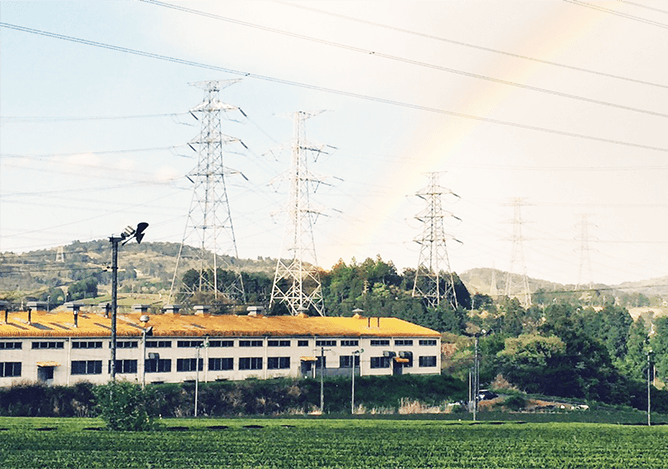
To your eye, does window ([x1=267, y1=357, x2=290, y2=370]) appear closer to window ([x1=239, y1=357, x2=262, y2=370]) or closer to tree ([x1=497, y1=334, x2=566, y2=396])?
window ([x1=239, y1=357, x2=262, y2=370])

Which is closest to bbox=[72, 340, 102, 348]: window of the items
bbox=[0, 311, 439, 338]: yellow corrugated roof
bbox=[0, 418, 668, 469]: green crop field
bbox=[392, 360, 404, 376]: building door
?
bbox=[0, 311, 439, 338]: yellow corrugated roof

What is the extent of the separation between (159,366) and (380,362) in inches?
1298

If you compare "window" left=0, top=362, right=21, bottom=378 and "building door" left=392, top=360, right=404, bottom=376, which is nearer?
"window" left=0, top=362, right=21, bottom=378

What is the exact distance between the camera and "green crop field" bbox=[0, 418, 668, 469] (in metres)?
48.6

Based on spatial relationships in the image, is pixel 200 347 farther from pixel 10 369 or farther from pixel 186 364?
pixel 10 369

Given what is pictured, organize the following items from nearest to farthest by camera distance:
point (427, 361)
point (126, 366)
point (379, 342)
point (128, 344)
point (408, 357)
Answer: point (126, 366) < point (128, 344) < point (379, 342) < point (408, 357) < point (427, 361)

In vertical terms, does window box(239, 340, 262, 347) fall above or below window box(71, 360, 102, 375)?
above

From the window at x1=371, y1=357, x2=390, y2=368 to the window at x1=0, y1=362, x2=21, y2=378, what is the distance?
47.3m

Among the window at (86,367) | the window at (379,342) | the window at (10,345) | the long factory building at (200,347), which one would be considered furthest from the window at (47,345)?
the window at (379,342)

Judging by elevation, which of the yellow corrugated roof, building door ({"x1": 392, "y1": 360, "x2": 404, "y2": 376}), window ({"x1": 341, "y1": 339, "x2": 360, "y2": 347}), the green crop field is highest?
the yellow corrugated roof

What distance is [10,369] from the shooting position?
295 feet

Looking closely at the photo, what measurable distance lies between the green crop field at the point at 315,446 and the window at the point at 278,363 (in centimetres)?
3624

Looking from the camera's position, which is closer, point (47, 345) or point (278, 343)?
point (47, 345)

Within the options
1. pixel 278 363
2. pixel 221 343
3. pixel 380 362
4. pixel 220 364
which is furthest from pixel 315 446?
pixel 380 362
